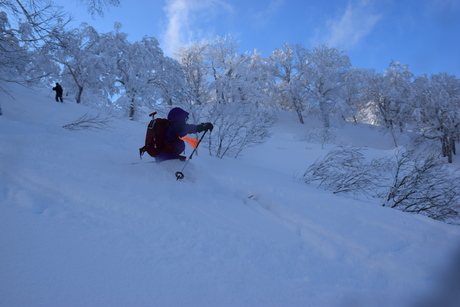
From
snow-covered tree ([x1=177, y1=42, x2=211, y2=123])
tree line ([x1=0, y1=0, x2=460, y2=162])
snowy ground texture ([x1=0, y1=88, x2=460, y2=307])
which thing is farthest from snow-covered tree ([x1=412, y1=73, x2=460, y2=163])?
snowy ground texture ([x1=0, y1=88, x2=460, y2=307])

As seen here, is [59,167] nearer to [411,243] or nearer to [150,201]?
[150,201]

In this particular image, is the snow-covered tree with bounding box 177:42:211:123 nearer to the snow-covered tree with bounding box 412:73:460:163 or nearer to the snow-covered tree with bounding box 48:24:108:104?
the snow-covered tree with bounding box 48:24:108:104

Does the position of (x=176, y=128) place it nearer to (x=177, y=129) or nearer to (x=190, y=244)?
(x=177, y=129)

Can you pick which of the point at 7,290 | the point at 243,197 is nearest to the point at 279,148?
the point at 243,197

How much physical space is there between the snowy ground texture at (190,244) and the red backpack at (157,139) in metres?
0.31

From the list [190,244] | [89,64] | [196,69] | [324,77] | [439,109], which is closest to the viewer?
[190,244]

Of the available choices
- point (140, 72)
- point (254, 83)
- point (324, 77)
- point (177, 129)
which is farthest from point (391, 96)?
point (177, 129)

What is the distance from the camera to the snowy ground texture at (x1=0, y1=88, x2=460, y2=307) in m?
1.28

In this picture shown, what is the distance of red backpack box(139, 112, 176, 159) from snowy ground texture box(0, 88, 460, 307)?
0.31 metres

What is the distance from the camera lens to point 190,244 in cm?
173

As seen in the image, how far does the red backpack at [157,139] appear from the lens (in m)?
3.06

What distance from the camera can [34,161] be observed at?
2.54 meters

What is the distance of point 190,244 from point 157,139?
178cm

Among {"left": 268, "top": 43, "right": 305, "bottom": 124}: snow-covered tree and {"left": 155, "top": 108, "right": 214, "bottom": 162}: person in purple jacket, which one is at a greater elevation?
{"left": 268, "top": 43, "right": 305, "bottom": 124}: snow-covered tree
